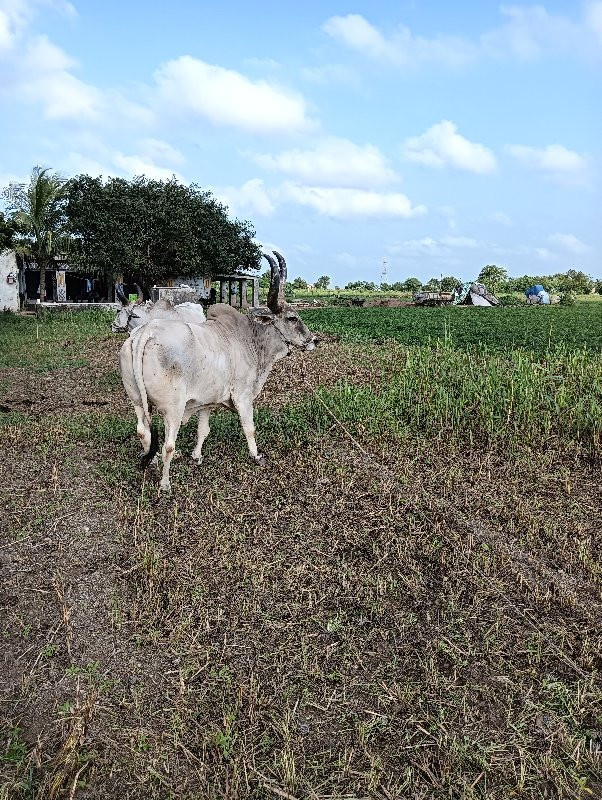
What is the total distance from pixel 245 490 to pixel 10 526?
1.94 meters

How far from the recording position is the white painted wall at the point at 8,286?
28.1 metres

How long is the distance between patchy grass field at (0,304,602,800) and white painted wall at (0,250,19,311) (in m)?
22.7

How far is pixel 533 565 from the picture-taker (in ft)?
15.8

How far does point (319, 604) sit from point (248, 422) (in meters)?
2.45

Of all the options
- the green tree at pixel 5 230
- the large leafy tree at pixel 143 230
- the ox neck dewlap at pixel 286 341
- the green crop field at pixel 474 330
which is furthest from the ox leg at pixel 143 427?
the large leafy tree at pixel 143 230

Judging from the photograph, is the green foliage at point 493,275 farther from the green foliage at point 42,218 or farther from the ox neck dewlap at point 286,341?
the ox neck dewlap at point 286,341

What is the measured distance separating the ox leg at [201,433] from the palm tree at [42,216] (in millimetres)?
25378

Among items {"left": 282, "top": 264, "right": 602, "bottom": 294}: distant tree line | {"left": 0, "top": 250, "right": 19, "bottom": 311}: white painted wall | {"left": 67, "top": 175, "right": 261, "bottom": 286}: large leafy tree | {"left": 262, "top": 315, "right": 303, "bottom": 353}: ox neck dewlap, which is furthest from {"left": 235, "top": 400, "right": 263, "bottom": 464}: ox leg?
{"left": 282, "top": 264, "right": 602, "bottom": 294}: distant tree line

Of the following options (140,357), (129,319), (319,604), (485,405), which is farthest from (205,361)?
(129,319)

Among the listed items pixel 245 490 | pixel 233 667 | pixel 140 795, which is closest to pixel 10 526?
pixel 245 490

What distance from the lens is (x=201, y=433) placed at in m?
6.51

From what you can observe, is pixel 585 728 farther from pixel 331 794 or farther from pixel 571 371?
pixel 571 371

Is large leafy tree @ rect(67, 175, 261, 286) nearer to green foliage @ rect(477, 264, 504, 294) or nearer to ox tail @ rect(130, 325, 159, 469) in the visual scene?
ox tail @ rect(130, 325, 159, 469)

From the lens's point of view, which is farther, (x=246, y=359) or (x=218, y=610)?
(x=246, y=359)
